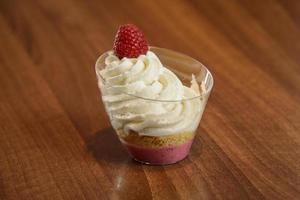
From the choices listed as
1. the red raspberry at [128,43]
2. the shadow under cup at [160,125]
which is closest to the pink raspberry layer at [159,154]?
the shadow under cup at [160,125]

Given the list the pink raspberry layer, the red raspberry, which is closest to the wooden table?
the pink raspberry layer

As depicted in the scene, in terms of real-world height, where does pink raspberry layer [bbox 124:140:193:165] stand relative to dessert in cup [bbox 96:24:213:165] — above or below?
below

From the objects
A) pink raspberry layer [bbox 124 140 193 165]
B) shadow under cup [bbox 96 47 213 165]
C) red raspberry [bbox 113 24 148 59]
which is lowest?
pink raspberry layer [bbox 124 140 193 165]

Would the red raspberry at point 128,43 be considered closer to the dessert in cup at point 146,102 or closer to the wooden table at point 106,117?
the dessert in cup at point 146,102

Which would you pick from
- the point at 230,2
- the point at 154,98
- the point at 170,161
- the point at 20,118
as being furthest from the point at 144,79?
the point at 230,2

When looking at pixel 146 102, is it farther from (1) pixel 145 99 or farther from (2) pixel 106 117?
(2) pixel 106 117

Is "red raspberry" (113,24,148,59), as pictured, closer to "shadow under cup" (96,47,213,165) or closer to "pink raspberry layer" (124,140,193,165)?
"shadow under cup" (96,47,213,165)
